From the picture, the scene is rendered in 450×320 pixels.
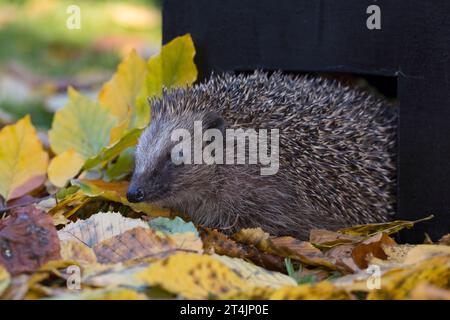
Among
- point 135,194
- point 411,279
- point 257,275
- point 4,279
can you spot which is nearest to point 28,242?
point 4,279

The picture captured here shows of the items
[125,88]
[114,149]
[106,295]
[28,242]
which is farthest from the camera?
[125,88]

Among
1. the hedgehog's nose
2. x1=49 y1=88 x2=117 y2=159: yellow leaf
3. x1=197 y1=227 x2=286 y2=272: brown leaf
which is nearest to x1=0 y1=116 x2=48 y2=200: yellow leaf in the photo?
x1=49 y1=88 x2=117 y2=159: yellow leaf

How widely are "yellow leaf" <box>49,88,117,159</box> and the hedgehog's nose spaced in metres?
0.91

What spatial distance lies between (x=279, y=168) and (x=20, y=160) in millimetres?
1745

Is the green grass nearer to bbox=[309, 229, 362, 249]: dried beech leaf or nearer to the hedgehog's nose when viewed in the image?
the hedgehog's nose

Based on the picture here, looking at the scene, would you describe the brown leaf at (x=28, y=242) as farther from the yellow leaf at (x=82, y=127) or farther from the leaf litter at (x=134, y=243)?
the yellow leaf at (x=82, y=127)

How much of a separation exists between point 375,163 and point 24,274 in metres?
2.30

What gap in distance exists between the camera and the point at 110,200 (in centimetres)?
465

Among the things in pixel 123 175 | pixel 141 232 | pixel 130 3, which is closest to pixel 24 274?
pixel 141 232

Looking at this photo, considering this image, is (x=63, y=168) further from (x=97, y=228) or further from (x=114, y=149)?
(x=97, y=228)

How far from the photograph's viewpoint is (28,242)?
356cm

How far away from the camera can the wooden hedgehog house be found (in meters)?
4.45

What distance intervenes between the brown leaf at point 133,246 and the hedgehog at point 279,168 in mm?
719
